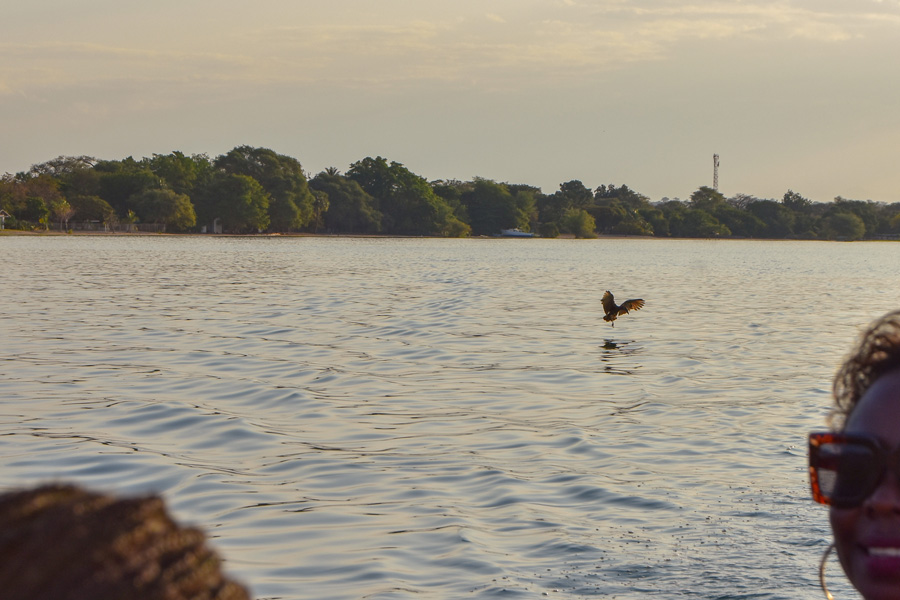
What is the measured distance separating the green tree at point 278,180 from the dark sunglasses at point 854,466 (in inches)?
5567

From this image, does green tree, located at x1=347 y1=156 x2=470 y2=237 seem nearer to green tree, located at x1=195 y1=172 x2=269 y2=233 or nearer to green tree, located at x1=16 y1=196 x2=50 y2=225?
green tree, located at x1=195 y1=172 x2=269 y2=233

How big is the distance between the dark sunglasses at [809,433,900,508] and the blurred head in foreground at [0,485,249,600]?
81 cm

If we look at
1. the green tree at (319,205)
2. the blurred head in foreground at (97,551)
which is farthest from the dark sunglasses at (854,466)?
the green tree at (319,205)

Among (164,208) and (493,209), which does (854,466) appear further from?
(493,209)

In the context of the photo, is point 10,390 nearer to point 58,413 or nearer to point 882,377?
point 58,413

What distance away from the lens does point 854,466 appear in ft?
3.96

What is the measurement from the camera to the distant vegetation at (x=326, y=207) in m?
124

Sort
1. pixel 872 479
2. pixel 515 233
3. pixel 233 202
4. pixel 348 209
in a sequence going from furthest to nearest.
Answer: pixel 515 233, pixel 348 209, pixel 233 202, pixel 872 479

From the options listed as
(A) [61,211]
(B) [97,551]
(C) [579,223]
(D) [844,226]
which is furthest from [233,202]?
(B) [97,551]

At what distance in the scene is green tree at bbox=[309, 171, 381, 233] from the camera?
523 ft

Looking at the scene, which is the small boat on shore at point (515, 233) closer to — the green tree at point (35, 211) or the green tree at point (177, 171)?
the green tree at point (177, 171)

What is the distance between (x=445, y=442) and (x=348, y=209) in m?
152

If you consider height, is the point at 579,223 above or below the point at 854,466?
above

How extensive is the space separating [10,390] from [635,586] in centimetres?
846
